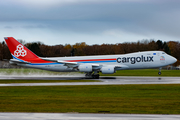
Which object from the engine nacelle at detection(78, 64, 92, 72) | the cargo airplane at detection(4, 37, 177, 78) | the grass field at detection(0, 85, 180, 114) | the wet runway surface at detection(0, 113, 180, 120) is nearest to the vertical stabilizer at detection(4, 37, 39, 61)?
the cargo airplane at detection(4, 37, 177, 78)

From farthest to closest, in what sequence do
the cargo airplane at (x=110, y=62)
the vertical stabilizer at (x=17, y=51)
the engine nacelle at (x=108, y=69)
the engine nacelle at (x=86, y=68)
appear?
the vertical stabilizer at (x=17, y=51) → the cargo airplane at (x=110, y=62) → the engine nacelle at (x=86, y=68) → the engine nacelle at (x=108, y=69)

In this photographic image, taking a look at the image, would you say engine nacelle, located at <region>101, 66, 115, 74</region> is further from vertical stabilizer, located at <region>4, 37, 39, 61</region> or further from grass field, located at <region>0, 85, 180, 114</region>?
grass field, located at <region>0, 85, 180, 114</region>

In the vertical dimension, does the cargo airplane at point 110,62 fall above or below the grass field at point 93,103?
above

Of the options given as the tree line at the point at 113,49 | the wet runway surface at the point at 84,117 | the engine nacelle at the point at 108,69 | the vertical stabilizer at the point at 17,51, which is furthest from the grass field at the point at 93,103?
the tree line at the point at 113,49

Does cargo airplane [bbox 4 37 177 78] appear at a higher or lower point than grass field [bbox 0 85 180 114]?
higher

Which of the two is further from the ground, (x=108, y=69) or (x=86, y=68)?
(x=86, y=68)

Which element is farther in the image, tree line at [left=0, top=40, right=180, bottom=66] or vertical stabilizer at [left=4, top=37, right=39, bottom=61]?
tree line at [left=0, top=40, right=180, bottom=66]

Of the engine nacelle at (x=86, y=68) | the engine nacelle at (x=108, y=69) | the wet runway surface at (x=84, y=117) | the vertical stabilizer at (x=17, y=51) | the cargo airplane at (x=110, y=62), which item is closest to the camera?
the wet runway surface at (x=84, y=117)

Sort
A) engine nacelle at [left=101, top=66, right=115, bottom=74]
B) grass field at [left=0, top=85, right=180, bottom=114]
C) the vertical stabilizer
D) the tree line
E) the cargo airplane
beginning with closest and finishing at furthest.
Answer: grass field at [left=0, top=85, right=180, bottom=114], engine nacelle at [left=101, top=66, right=115, bottom=74], the cargo airplane, the vertical stabilizer, the tree line

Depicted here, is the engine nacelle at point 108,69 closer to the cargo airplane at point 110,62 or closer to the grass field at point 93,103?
the cargo airplane at point 110,62

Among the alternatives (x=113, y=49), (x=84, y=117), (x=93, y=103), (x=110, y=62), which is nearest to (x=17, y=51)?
(x=110, y=62)

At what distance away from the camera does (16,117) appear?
12.2m

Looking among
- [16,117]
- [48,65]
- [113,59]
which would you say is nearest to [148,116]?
[16,117]

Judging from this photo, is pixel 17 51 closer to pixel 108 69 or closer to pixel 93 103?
pixel 108 69
